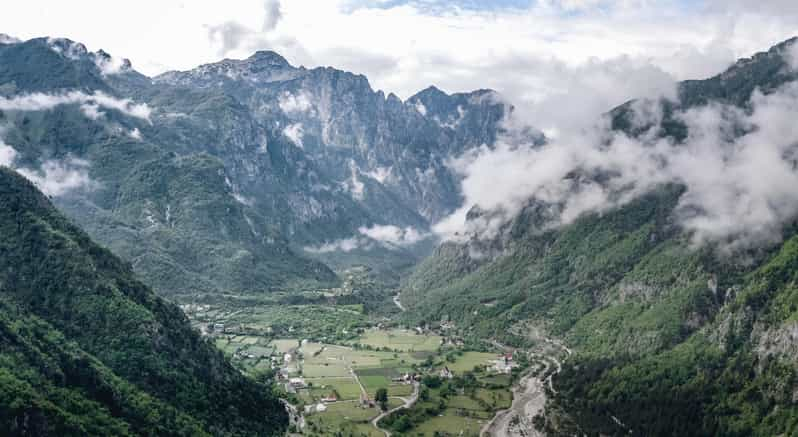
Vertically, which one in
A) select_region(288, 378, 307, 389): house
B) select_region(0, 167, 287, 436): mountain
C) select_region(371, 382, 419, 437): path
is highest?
select_region(0, 167, 287, 436): mountain

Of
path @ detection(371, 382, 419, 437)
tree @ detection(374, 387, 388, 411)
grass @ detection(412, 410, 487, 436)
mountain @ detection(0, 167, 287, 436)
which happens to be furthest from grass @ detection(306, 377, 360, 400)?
grass @ detection(412, 410, 487, 436)

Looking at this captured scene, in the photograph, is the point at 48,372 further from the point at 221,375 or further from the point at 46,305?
the point at 221,375

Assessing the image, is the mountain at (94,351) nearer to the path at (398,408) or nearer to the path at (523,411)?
the path at (398,408)

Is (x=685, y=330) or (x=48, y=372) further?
(x=685, y=330)

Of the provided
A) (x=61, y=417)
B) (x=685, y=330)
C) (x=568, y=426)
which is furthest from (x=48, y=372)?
(x=685, y=330)

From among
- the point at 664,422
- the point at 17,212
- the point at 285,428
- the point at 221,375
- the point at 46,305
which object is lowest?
the point at 664,422

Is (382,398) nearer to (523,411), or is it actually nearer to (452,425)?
(452,425)

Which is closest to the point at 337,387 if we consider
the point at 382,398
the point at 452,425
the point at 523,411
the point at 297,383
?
the point at 297,383

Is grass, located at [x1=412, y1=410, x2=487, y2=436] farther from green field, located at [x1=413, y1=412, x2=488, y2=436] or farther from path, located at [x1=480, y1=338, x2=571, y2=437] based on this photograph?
path, located at [x1=480, y1=338, x2=571, y2=437]
